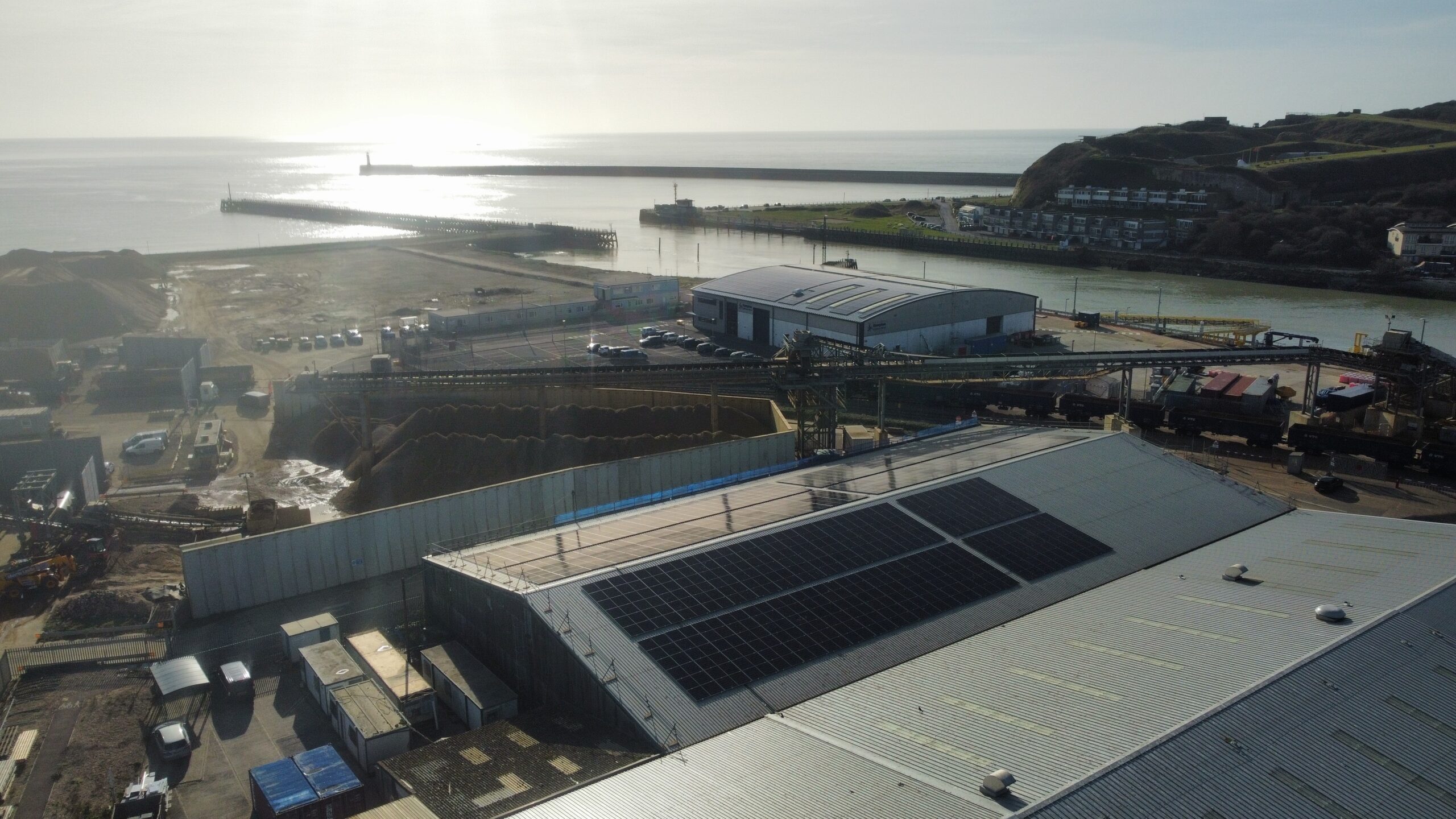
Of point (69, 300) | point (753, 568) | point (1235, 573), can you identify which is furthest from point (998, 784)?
point (69, 300)

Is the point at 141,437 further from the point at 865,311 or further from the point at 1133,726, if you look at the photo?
the point at 1133,726

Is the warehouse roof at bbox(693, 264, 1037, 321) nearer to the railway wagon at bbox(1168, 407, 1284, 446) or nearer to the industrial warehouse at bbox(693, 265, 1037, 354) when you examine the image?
the industrial warehouse at bbox(693, 265, 1037, 354)

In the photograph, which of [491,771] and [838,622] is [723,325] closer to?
[838,622]

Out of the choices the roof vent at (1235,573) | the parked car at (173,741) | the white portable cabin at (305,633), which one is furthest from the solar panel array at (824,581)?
the parked car at (173,741)

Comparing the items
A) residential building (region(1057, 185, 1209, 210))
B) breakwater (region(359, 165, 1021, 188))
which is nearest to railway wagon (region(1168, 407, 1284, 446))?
residential building (region(1057, 185, 1209, 210))

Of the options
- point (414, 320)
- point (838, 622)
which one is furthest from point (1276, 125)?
point (838, 622)

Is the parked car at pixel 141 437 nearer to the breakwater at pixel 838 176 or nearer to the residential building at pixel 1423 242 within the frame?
the residential building at pixel 1423 242
